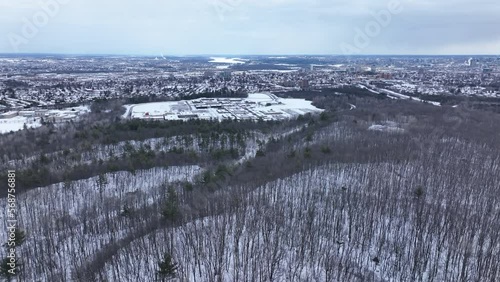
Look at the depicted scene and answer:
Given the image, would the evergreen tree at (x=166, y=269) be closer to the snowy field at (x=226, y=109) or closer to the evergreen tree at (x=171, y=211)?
the evergreen tree at (x=171, y=211)

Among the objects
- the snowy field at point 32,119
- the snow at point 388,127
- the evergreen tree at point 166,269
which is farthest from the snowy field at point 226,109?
the evergreen tree at point 166,269

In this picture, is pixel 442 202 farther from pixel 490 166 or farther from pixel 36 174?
pixel 36 174

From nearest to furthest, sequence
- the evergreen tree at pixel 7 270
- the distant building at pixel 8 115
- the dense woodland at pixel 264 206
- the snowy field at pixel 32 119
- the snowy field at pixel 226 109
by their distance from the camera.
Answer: the evergreen tree at pixel 7 270, the dense woodland at pixel 264 206, the snowy field at pixel 32 119, the distant building at pixel 8 115, the snowy field at pixel 226 109

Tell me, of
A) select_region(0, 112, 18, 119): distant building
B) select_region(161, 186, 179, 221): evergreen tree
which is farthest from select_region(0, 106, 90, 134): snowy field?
select_region(161, 186, 179, 221): evergreen tree

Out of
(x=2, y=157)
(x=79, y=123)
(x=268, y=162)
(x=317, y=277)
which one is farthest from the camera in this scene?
(x=79, y=123)

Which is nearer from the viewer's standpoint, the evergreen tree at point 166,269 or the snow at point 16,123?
the evergreen tree at point 166,269

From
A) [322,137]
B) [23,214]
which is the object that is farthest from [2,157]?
[322,137]
